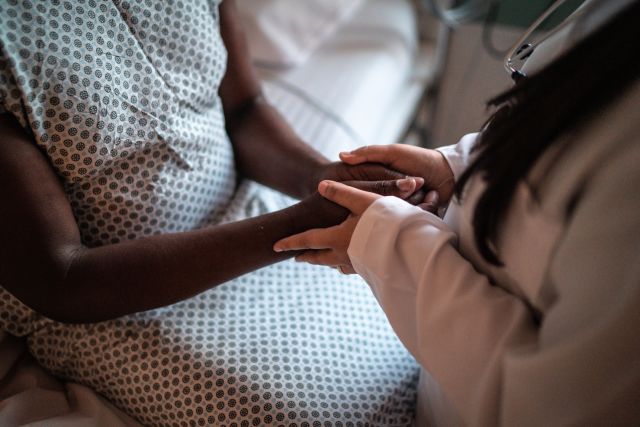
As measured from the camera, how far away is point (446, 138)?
192 cm

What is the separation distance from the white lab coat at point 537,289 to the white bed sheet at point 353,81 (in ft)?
1.94

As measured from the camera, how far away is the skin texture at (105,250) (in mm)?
628

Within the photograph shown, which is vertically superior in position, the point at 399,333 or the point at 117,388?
the point at 399,333

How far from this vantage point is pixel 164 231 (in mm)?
814

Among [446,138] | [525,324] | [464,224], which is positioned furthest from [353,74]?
[525,324]

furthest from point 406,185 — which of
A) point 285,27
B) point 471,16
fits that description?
point 471,16

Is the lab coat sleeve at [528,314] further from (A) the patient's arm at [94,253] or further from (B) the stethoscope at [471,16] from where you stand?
(B) the stethoscope at [471,16]

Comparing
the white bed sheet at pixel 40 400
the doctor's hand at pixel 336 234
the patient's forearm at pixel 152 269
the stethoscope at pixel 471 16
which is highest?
the stethoscope at pixel 471 16

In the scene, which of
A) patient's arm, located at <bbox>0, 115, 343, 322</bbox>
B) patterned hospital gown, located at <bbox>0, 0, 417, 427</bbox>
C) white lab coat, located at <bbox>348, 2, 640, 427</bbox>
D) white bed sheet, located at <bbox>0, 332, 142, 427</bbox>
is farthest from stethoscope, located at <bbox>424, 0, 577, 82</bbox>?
white bed sheet, located at <bbox>0, 332, 142, 427</bbox>

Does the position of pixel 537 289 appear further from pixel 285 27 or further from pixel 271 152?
pixel 285 27

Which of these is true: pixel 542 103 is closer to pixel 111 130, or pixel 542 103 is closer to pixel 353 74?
pixel 111 130

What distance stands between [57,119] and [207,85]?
0.28 metres

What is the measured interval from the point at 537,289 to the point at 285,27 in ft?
4.03

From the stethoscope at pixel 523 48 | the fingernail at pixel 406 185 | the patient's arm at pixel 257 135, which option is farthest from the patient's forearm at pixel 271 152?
the stethoscope at pixel 523 48
